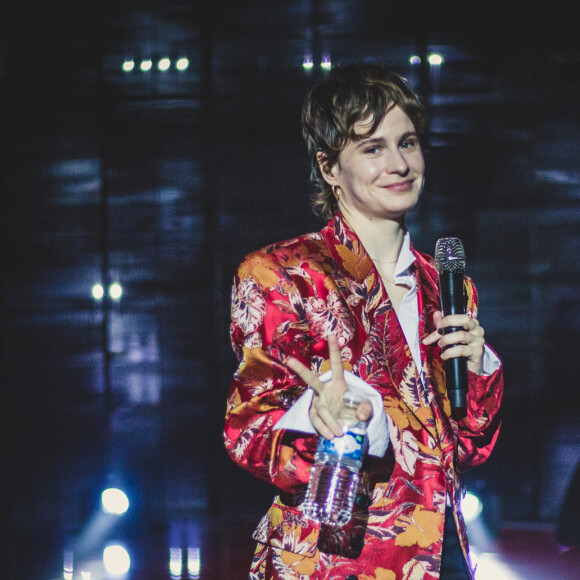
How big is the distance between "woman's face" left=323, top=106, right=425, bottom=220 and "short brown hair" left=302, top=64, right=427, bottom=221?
0.02m

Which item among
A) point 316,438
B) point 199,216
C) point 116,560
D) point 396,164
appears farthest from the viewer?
point 199,216

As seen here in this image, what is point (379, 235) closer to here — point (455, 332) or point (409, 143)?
point (409, 143)

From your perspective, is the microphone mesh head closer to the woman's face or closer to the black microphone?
the black microphone

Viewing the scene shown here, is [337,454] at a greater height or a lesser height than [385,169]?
lesser

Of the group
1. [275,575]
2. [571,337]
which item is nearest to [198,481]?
[571,337]

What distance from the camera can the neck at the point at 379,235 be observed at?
1.38 metres

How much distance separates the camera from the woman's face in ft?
4.38

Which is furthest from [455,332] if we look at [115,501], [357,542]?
[115,501]

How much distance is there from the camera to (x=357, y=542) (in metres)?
1.07

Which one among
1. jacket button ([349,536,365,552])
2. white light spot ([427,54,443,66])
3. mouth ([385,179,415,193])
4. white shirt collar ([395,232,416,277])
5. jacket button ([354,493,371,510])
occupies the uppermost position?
white light spot ([427,54,443,66])

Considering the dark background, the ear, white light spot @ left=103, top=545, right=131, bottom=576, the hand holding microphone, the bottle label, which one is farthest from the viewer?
the dark background

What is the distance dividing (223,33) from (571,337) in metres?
2.43

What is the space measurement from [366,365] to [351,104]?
1.84 feet

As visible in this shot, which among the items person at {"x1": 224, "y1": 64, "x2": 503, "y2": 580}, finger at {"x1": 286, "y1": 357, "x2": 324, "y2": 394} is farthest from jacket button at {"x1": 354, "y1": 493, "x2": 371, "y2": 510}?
finger at {"x1": 286, "y1": 357, "x2": 324, "y2": 394}
